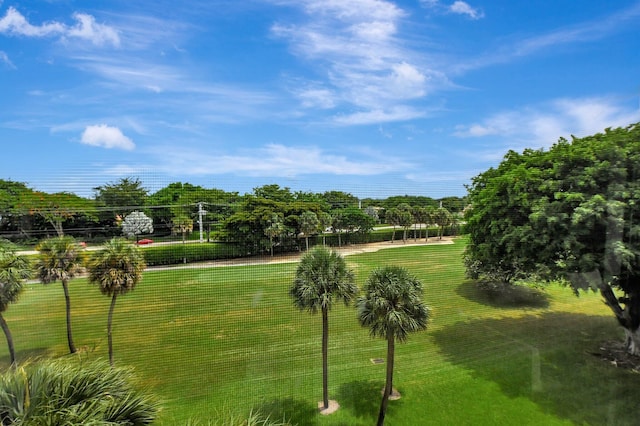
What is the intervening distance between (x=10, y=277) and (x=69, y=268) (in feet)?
1.25

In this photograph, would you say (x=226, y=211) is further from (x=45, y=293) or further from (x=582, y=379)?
(x=582, y=379)

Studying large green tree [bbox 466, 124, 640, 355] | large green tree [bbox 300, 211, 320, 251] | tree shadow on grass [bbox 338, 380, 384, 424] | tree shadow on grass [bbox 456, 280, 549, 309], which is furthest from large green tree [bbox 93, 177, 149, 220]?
tree shadow on grass [bbox 456, 280, 549, 309]

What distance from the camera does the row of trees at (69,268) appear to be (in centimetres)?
242

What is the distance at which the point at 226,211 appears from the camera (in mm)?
3381

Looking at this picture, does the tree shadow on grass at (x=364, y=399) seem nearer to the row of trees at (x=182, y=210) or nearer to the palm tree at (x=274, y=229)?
the row of trees at (x=182, y=210)

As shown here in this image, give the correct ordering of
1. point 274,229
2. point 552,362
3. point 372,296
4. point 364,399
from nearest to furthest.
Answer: point 372,296, point 364,399, point 552,362, point 274,229

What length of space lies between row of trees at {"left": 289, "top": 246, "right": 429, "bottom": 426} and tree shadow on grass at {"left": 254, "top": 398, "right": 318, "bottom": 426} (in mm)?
147

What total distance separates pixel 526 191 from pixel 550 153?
486 mm

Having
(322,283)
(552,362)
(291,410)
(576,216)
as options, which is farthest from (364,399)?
(576,216)

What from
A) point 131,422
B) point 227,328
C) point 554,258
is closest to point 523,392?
point 554,258

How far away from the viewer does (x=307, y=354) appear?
320cm

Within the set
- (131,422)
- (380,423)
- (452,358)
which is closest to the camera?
(131,422)

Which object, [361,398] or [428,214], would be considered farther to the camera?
[428,214]

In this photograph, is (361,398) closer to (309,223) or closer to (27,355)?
(309,223)
